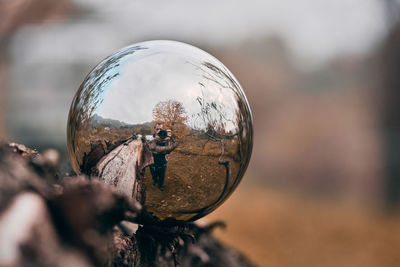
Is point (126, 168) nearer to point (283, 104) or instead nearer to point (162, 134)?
point (162, 134)

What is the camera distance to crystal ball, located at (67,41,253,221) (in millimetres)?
1086

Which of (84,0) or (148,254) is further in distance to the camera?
(84,0)

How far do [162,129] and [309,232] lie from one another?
429 cm

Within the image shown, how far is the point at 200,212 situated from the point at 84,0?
6.41m

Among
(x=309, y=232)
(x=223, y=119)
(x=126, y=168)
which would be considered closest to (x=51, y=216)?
(x=126, y=168)

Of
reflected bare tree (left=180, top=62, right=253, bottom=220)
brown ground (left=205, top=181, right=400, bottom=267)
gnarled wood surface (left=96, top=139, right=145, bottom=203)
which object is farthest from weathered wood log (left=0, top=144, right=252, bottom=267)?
brown ground (left=205, top=181, right=400, bottom=267)

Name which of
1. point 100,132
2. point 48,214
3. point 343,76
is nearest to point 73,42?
point 343,76

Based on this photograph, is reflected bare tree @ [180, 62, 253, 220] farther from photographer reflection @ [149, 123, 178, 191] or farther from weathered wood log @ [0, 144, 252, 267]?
weathered wood log @ [0, 144, 252, 267]

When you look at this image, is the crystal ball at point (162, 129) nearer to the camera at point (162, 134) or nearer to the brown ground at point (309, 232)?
the camera at point (162, 134)

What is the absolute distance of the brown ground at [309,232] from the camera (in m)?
4.30

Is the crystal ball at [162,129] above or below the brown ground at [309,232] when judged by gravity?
above

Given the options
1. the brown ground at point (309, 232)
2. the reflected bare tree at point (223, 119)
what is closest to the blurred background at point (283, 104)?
the brown ground at point (309, 232)

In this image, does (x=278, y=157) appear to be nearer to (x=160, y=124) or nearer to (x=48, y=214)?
(x=160, y=124)

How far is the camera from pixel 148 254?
1.29 metres
